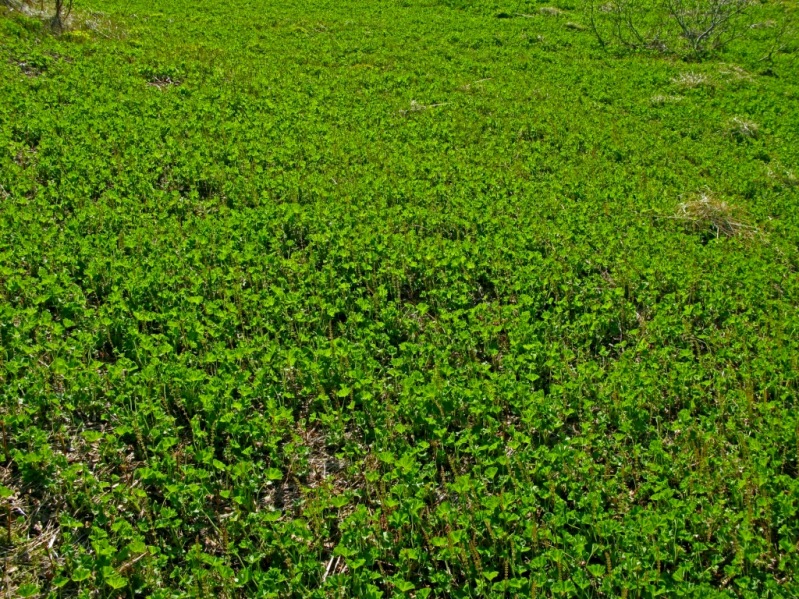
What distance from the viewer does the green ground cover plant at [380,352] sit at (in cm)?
389

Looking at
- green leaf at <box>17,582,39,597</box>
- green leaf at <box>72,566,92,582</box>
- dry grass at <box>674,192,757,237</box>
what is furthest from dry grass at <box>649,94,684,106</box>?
green leaf at <box>17,582,39,597</box>

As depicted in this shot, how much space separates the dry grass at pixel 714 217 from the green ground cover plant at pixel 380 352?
4 cm

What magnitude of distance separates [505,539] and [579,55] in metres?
18.2

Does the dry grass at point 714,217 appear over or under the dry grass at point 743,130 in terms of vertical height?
under

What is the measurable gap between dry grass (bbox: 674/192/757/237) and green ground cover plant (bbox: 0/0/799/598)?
0.04 metres

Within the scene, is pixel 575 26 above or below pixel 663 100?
above

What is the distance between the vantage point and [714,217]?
28.9 feet

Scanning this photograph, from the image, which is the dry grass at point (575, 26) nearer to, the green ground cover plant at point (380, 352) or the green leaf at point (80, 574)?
the green ground cover plant at point (380, 352)

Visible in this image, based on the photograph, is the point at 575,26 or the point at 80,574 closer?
the point at 80,574

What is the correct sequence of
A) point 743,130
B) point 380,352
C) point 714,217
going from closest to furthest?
point 380,352, point 714,217, point 743,130

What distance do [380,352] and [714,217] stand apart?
574 cm

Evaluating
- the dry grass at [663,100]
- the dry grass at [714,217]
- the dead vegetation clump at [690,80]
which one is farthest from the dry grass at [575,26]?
the dry grass at [714,217]

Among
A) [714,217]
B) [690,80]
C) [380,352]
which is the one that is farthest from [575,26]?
[380,352]

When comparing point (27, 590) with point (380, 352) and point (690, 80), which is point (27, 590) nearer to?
point (380, 352)
